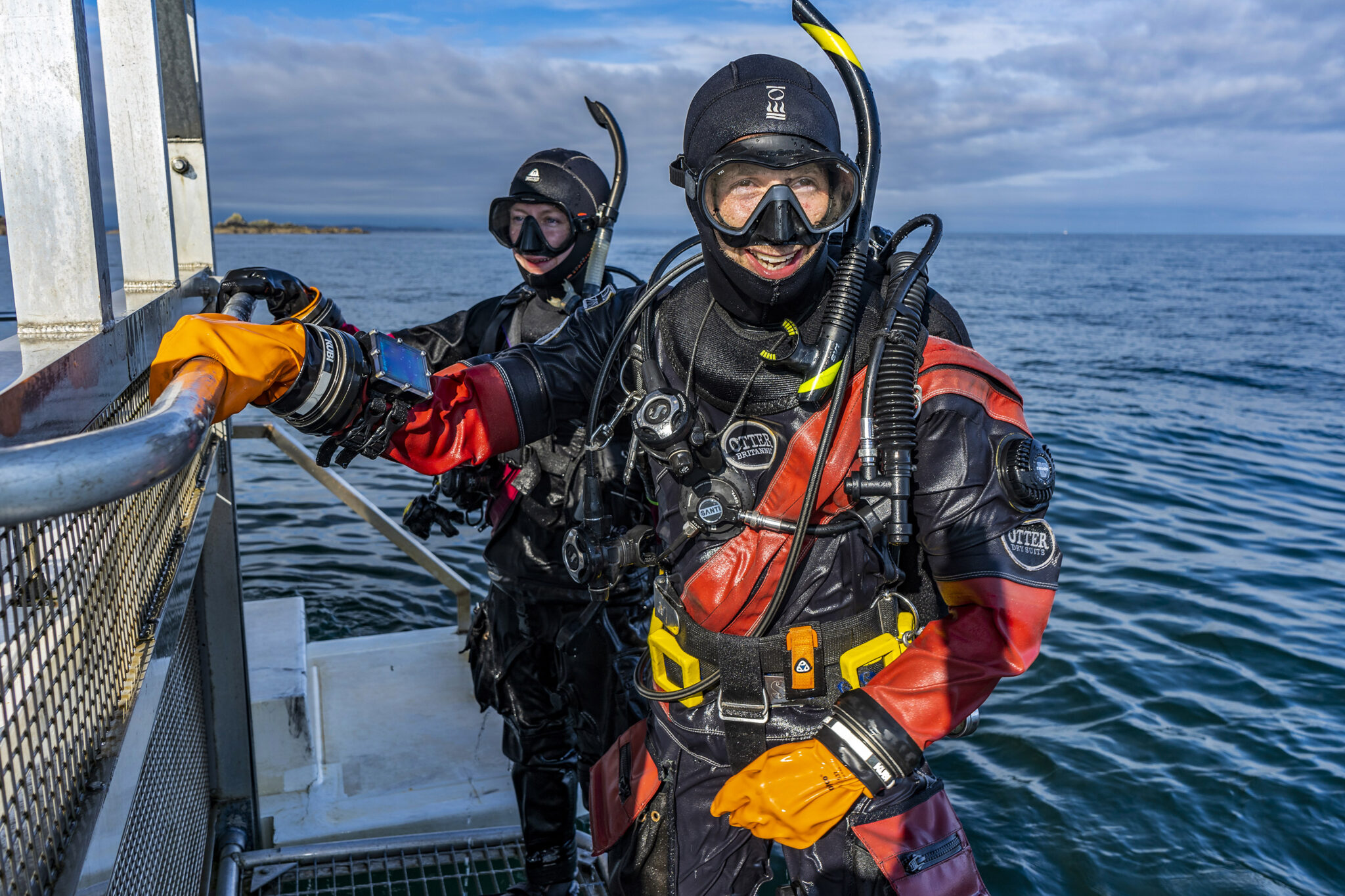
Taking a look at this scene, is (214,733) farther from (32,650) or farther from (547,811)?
(32,650)

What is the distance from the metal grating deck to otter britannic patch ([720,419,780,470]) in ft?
5.85

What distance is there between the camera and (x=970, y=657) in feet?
6.34

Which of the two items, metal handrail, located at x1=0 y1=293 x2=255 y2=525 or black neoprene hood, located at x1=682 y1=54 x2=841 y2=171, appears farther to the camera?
black neoprene hood, located at x1=682 y1=54 x2=841 y2=171

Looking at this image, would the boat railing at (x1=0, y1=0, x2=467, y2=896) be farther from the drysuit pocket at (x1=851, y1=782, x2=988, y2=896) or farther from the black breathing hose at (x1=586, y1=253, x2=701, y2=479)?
the drysuit pocket at (x1=851, y1=782, x2=988, y2=896)

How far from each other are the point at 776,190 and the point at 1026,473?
77cm

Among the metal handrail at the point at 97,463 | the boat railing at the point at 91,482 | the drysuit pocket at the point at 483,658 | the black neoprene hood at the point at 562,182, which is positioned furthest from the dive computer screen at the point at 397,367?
the black neoprene hood at the point at 562,182

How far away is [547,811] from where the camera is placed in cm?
323

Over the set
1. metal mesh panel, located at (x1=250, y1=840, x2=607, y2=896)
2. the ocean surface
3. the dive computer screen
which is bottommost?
the ocean surface

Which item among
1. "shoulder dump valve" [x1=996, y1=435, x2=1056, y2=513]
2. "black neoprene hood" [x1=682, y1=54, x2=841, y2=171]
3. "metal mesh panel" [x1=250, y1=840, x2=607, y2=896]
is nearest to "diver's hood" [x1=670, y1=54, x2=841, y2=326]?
"black neoprene hood" [x1=682, y1=54, x2=841, y2=171]

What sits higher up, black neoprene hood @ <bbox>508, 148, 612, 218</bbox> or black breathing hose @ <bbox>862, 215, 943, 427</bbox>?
black neoprene hood @ <bbox>508, 148, 612, 218</bbox>

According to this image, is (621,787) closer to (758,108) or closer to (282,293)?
(758,108)

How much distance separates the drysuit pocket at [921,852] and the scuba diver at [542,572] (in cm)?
114

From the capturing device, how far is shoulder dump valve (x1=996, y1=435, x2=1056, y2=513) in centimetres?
187

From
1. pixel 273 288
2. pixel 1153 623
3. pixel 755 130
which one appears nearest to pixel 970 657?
pixel 755 130
